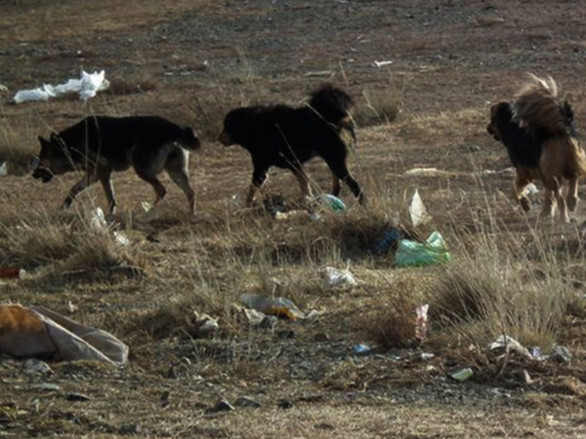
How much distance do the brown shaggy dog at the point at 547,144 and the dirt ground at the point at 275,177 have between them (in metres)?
0.42

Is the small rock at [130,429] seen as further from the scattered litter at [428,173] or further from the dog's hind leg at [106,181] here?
the scattered litter at [428,173]

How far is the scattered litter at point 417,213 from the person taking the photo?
1191cm

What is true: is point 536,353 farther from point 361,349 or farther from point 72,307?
point 72,307

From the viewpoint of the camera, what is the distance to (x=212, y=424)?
7.05 m

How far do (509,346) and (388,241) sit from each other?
143 inches

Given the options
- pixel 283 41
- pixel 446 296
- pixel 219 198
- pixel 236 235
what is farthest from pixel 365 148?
pixel 283 41

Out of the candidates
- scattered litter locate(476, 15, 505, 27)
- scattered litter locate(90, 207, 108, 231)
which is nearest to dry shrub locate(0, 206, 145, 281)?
scattered litter locate(90, 207, 108, 231)

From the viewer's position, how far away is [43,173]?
1552 cm

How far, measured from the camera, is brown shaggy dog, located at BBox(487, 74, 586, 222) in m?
12.7

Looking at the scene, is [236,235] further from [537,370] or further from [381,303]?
[537,370]

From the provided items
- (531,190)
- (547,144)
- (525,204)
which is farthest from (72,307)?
(531,190)

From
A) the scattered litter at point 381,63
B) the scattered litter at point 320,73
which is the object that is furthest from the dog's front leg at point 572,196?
the scattered litter at point 381,63

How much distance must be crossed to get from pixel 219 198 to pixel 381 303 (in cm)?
579

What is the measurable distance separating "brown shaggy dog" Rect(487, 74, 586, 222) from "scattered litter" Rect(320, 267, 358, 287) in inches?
110
